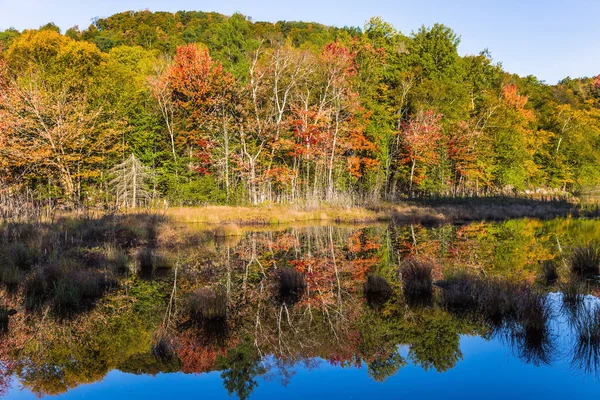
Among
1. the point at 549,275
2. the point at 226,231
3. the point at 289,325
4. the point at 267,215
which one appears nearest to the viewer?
the point at 289,325

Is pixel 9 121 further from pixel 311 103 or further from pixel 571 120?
pixel 571 120

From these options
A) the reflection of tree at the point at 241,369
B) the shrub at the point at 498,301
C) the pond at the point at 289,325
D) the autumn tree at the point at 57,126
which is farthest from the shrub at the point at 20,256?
the autumn tree at the point at 57,126

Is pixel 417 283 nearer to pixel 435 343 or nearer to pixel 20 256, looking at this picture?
pixel 435 343

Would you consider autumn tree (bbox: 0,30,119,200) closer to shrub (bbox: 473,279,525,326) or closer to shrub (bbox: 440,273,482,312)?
shrub (bbox: 440,273,482,312)

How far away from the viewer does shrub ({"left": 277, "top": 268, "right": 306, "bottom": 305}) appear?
970 centimetres

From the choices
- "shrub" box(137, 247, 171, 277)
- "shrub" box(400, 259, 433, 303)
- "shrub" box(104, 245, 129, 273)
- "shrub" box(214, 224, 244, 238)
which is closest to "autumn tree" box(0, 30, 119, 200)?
"shrub" box(214, 224, 244, 238)

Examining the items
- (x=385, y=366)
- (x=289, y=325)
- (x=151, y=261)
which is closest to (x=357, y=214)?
(x=151, y=261)

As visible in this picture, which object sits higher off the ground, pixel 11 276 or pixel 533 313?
pixel 533 313

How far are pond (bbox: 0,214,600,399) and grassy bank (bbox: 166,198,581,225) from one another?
454 inches

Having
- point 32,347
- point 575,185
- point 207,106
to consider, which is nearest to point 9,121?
point 207,106

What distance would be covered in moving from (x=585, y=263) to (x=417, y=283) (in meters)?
4.88

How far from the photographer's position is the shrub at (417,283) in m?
9.11

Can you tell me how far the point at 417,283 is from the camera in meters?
9.49

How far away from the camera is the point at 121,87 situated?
3322 cm
